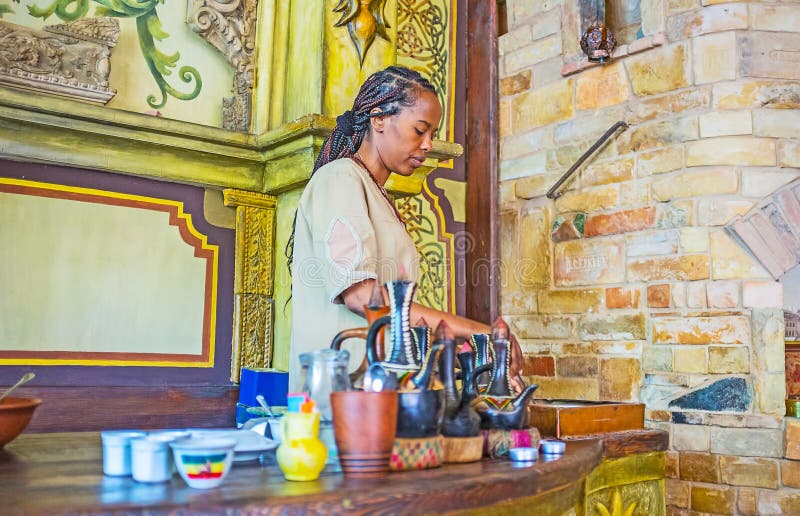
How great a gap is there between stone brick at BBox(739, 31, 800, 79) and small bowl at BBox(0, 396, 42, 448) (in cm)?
359

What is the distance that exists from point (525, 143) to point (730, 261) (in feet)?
4.75

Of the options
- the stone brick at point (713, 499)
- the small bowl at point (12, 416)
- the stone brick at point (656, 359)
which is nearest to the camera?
the small bowl at point (12, 416)

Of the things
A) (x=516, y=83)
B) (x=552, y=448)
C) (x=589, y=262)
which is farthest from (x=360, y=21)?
(x=516, y=83)

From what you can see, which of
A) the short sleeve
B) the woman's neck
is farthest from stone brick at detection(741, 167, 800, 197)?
the short sleeve

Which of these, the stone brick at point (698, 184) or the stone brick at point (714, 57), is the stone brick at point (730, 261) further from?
the stone brick at point (714, 57)

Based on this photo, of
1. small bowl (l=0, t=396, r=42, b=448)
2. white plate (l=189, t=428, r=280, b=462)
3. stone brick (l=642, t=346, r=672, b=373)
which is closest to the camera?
white plate (l=189, t=428, r=280, b=462)

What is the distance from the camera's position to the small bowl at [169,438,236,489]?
36.9 inches

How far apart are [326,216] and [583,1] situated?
10.8 feet

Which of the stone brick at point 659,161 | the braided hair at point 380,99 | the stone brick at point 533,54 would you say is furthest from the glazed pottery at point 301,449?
the stone brick at point 533,54

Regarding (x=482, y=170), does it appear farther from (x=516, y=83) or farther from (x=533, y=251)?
(x=516, y=83)

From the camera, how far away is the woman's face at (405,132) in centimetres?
187

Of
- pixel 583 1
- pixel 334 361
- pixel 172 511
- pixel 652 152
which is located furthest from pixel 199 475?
pixel 583 1

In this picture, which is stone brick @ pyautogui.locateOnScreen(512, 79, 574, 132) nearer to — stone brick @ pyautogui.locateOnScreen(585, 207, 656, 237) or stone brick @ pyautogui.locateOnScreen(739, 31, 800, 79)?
stone brick @ pyautogui.locateOnScreen(585, 207, 656, 237)

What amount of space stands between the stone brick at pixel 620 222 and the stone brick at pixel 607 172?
187 millimetres
